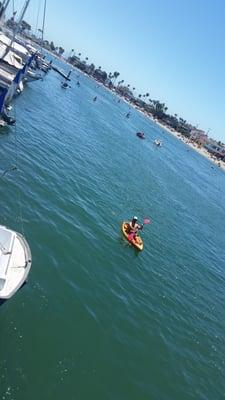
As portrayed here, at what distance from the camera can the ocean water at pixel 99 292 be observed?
2225cm

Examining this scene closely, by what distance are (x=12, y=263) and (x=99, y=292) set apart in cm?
930

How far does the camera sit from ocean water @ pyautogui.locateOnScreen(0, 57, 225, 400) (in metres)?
22.2

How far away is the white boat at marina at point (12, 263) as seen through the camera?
2061 centimetres

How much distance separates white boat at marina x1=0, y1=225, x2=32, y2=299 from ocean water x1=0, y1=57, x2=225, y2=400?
2.50 m

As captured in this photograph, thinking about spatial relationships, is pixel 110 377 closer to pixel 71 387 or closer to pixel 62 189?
pixel 71 387

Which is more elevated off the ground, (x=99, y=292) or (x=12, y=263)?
(x=12, y=263)

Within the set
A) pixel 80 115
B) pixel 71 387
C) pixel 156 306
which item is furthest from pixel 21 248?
pixel 80 115

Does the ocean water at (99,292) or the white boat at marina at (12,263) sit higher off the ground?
the white boat at marina at (12,263)

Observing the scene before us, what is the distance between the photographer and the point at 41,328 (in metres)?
23.5

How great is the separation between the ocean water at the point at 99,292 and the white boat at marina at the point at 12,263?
2503mm

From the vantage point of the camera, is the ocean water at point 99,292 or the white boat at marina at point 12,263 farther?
the ocean water at point 99,292

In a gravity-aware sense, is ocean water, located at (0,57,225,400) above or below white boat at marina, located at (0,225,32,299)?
below

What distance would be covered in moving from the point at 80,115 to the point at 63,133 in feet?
100

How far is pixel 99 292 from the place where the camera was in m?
30.2
